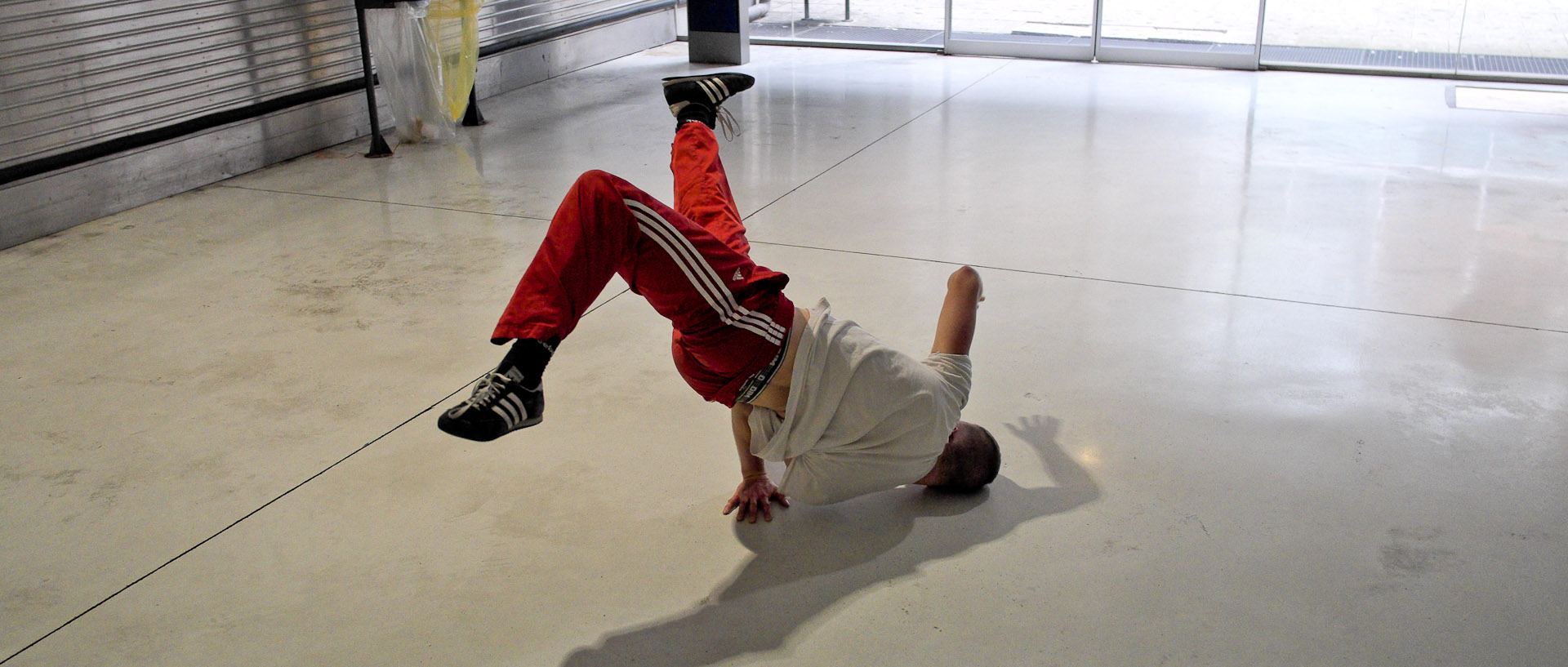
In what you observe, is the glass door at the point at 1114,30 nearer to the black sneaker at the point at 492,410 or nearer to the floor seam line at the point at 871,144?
the floor seam line at the point at 871,144

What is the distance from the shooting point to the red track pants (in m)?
1.76

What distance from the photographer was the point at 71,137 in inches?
165

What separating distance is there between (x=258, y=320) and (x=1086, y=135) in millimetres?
3677

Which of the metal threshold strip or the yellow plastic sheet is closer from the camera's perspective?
the yellow plastic sheet

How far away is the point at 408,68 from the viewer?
204 inches

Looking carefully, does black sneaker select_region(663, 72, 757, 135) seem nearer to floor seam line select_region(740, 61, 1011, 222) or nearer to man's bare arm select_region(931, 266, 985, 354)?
man's bare arm select_region(931, 266, 985, 354)

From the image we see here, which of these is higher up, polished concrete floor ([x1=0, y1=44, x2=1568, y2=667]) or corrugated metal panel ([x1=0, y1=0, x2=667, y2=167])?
corrugated metal panel ([x1=0, y1=0, x2=667, y2=167])

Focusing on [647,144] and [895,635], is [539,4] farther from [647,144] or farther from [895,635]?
[895,635]

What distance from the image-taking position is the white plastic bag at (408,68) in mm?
5125

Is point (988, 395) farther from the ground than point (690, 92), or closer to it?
closer to it

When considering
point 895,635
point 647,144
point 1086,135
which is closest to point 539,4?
point 647,144

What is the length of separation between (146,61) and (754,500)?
3.62 meters

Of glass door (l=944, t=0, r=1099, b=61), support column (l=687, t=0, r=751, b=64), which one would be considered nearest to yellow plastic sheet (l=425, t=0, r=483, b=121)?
support column (l=687, t=0, r=751, b=64)

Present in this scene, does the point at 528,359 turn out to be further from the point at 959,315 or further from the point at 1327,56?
the point at 1327,56
